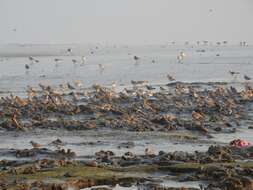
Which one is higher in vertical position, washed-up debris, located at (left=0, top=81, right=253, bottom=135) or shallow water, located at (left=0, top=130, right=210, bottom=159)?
washed-up debris, located at (left=0, top=81, right=253, bottom=135)

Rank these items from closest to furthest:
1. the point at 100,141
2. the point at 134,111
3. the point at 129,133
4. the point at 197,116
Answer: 1. the point at 100,141
2. the point at 129,133
3. the point at 197,116
4. the point at 134,111

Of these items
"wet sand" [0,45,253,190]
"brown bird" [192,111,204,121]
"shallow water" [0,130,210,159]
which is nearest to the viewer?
"wet sand" [0,45,253,190]

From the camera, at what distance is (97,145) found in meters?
27.7

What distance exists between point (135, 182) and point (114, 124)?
12.7 m

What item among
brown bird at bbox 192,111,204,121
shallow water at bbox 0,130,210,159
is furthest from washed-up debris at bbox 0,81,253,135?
shallow water at bbox 0,130,210,159

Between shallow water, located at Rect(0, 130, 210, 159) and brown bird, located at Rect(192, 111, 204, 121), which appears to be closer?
shallow water, located at Rect(0, 130, 210, 159)

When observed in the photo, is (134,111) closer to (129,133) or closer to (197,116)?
Result: (197,116)

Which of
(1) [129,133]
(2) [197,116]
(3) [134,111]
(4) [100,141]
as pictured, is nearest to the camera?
(4) [100,141]

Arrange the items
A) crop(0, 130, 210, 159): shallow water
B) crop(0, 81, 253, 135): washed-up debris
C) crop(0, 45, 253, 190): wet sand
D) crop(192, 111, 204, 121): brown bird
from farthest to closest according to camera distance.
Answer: crop(192, 111, 204, 121): brown bird
crop(0, 81, 253, 135): washed-up debris
crop(0, 130, 210, 159): shallow water
crop(0, 45, 253, 190): wet sand

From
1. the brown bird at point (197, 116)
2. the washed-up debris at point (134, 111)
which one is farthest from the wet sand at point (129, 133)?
the brown bird at point (197, 116)

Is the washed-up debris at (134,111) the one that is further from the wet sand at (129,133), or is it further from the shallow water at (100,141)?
the shallow water at (100,141)

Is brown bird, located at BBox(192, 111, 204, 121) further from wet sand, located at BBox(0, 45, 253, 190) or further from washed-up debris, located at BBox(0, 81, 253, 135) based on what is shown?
wet sand, located at BBox(0, 45, 253, 190)

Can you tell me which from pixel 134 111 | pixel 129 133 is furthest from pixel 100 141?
pixel 134 111

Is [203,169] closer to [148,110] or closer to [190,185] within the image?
[190,185]
